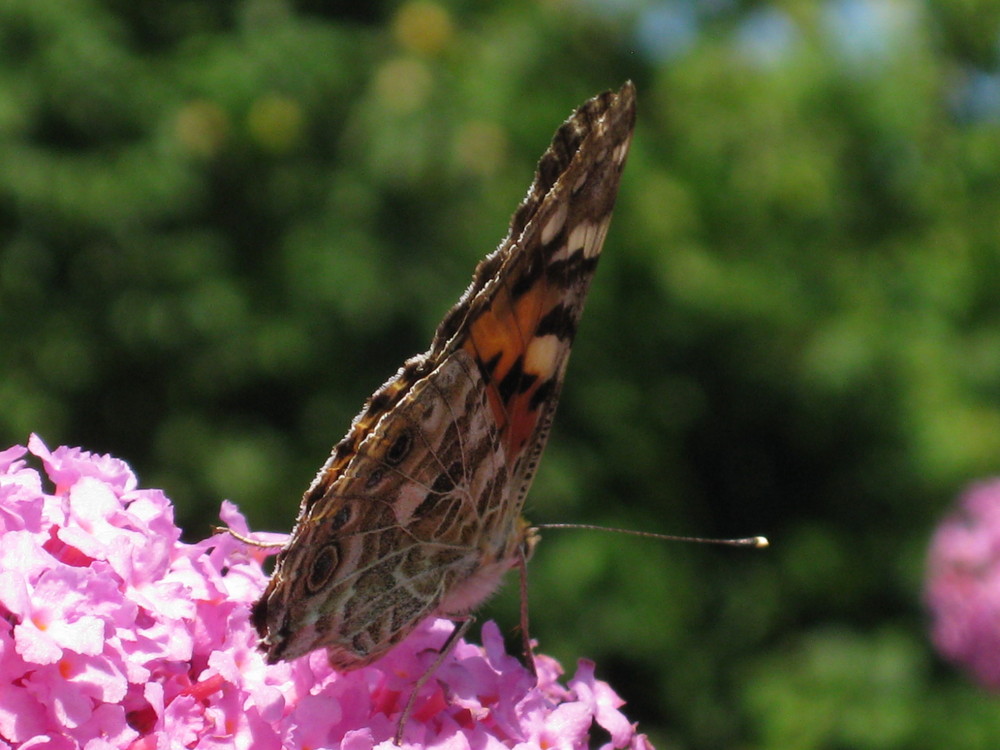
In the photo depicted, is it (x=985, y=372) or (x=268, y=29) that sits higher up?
(x=268, y=29)

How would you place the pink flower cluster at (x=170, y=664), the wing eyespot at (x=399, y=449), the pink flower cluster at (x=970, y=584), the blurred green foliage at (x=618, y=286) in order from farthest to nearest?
the pink flower cluster at (x=970, y=584) < the blurred green foliage at (x=618, y=286) < the wing eyespot at (x=399, y=449) < the pink flower cluster at (x=170, y=664)

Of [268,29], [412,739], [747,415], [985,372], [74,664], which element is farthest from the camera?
[747,415]

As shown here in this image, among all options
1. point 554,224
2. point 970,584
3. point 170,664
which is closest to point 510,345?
point 554,224

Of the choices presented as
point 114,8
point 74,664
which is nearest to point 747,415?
point 114,8

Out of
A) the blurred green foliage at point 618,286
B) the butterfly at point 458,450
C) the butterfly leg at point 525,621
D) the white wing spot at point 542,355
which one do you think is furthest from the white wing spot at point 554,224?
the blurred green foliage at point 618,286

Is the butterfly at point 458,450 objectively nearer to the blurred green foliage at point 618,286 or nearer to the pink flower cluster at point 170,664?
the pink flower cluster at point 170,664

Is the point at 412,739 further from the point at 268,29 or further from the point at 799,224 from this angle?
the point at 799,224

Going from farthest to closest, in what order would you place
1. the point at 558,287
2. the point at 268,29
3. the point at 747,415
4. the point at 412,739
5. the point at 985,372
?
the point at 747,415 → the point at 985,372 → the point at 268,29 → the point at 558,287 → the point at 412,739
